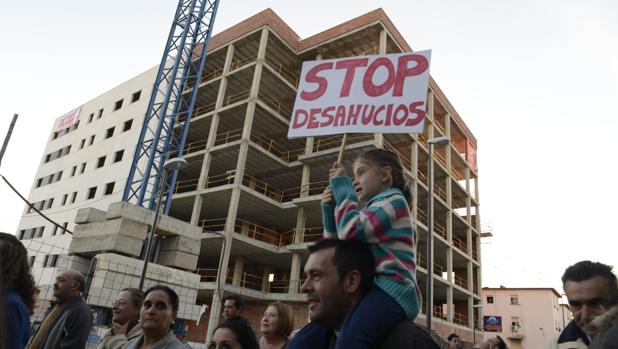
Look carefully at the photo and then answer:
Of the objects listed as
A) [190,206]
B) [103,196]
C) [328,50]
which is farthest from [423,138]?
[103,196]

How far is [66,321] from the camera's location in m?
4.10

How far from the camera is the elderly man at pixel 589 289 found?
2.30 meters

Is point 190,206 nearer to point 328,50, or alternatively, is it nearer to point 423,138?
point 328,50

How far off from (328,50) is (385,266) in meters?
29.1

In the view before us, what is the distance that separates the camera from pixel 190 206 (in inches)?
1127

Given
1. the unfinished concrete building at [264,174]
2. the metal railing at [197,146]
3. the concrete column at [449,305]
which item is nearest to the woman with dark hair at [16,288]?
the unfinished concrete building at [264,174]

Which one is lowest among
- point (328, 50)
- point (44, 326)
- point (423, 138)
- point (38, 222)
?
point (44, 326)

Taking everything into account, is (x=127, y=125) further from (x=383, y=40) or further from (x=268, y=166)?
(x=383, y=40)

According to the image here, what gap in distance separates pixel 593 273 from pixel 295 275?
22.8 m

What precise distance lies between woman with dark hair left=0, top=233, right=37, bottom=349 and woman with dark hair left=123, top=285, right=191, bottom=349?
2.91 ft

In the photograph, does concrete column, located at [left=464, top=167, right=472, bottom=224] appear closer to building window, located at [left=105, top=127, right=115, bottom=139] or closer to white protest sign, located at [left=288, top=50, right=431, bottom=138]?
building window, located at [left=105, top=127, right=115, bottom=139]

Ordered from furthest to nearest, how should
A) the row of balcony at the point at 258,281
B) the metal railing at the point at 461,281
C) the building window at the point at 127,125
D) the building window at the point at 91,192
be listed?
the metal railing at the point at 461,281
the building window at the point at 127,125
the building window at the point at 91,192
the row of balcony at the point at 258,281

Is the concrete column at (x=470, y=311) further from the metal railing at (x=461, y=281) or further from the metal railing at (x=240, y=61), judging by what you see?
the metal railing at (x=240, y=61)

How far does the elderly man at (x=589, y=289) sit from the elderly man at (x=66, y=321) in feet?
13.1
